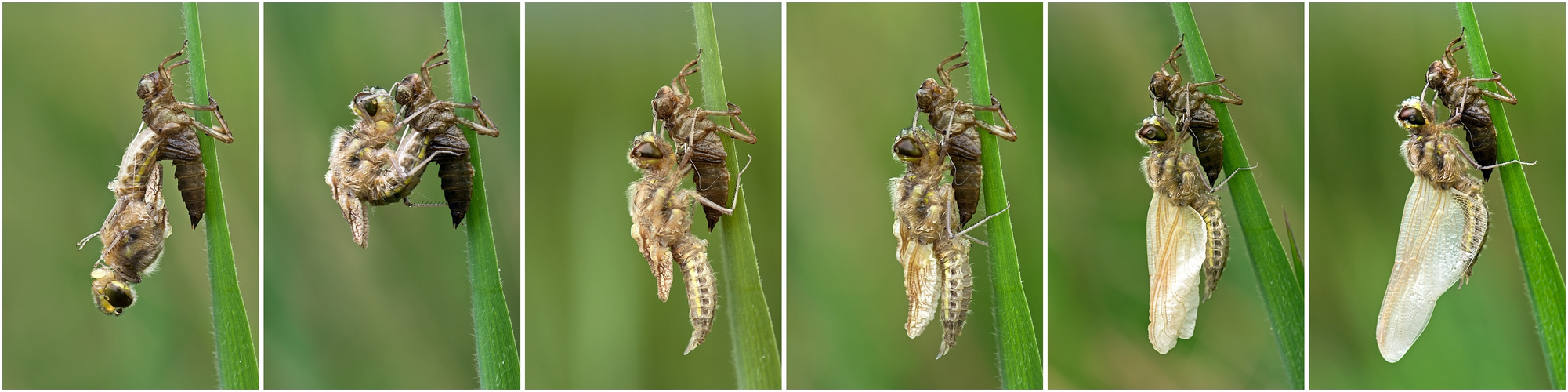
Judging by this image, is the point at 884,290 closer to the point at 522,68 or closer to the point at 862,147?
the point at 862,147

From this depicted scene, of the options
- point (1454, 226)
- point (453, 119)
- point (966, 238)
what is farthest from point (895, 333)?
point (1454, 226)

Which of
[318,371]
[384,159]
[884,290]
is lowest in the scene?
[318,371]

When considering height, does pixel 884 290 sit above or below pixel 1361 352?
above

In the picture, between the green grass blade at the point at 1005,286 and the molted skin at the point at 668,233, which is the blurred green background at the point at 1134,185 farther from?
the molted skin at the point at 668,233

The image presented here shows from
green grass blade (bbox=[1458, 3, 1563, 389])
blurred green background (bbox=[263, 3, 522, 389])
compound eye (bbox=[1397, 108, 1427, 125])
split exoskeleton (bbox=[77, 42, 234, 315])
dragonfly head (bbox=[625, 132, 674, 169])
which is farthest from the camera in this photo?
blurred green background (bbox=[263, 3, 522, 389])

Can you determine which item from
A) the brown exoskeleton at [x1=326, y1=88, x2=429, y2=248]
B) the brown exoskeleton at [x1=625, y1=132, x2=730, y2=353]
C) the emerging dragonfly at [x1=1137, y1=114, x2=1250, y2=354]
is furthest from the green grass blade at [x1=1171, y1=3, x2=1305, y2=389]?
the brown exoskeleton at [x1=326, y1=88, x2=429, y2=248]

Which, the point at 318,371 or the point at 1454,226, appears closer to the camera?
the point at 1454,226

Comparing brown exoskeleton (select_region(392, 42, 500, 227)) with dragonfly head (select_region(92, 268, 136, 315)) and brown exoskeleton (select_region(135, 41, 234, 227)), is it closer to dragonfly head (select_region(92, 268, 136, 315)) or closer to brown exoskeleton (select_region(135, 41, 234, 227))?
brown exoskeleton (select_region(135, 41, 234, 227))
